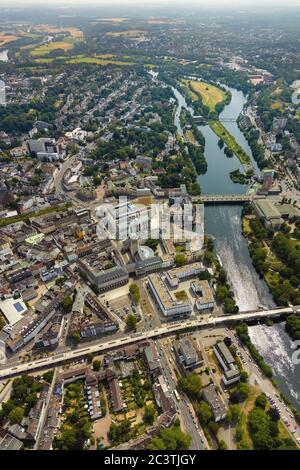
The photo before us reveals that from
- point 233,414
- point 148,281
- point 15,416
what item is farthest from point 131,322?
point 15,416

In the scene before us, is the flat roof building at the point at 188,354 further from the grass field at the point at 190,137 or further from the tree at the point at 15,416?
the grass field at the point at 190,137

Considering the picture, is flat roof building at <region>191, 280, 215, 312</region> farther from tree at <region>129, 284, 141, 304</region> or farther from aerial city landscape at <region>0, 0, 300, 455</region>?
tree at <region>129, 284, 141, 304</region>

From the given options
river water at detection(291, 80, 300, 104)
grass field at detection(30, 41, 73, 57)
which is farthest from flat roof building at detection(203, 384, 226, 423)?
grass field at detection(30, 41, 73, 57)

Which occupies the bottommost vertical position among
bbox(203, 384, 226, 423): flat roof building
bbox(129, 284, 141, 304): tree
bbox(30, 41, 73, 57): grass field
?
bbox(203, 384, 226, 423): flat roof building

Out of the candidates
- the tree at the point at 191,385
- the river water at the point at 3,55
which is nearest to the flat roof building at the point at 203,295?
the tree at the point at 191,385

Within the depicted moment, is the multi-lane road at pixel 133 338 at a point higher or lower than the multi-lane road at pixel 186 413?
higher
